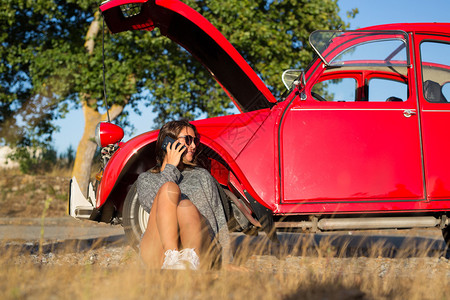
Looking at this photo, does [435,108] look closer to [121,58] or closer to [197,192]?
[197,192]

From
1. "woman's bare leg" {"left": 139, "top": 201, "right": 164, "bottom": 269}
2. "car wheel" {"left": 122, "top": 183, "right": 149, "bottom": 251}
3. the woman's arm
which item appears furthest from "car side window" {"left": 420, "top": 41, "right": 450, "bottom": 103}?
"car wheel" {"left": 122, "top": 183, "right": 149, "bottom": 251}

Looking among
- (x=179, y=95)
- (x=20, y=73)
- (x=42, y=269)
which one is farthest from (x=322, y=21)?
(x=42, y=269)

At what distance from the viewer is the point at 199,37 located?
4.26 metres

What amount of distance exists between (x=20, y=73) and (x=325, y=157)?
40.6 feet

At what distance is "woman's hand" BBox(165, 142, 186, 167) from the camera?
3443mm

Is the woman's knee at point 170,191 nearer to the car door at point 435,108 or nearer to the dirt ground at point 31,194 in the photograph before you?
the car door at point 435,108

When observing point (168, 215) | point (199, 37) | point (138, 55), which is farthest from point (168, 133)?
point (138, 55)

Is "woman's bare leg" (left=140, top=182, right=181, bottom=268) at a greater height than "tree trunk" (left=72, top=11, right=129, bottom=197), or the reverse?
"tree trunk" (left=72, top=11, right=129, bottom=197)

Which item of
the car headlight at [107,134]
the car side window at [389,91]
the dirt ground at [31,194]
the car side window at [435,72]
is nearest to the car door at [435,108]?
the car side window at [435,72]

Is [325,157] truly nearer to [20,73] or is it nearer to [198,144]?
[198,144]

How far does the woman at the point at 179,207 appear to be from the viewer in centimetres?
301

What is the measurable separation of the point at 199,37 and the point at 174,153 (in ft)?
4.39

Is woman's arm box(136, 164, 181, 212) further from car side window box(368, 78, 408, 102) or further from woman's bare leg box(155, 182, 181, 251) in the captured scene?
car side window box(368, 78, 408, 102)

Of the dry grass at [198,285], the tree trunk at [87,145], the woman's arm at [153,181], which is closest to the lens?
the dry grass at [198,285]
